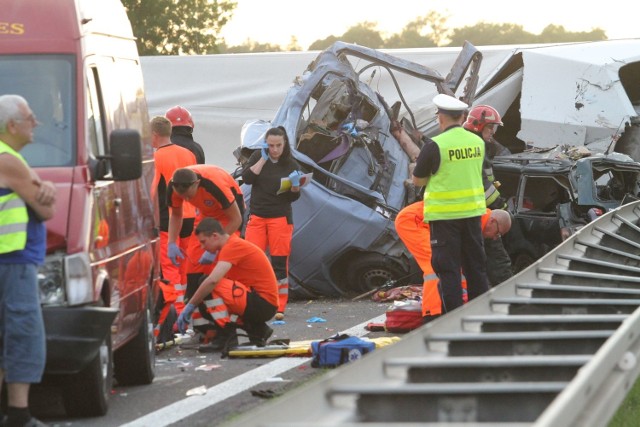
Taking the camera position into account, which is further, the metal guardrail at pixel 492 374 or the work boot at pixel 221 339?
the work boot at pixel 221 339

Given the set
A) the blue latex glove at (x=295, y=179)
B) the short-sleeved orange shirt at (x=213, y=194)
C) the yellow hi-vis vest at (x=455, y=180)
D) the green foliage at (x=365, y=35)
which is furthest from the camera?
the green foliage at (x=365, y=35)

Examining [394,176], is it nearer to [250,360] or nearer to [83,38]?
[250,360]

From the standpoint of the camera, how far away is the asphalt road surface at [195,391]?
806 centimetres

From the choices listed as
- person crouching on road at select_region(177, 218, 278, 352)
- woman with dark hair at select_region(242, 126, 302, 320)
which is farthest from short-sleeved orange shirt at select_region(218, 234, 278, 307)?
woman with dark hair at select_region(242, 126, 302, 320)

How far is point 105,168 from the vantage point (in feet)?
26.2

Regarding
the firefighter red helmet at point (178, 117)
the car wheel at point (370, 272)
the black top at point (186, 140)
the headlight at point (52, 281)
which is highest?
the firefighter red helmet at point (178, 117)

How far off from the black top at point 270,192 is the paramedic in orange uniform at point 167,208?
1.11 metres

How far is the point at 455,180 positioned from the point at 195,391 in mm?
2654

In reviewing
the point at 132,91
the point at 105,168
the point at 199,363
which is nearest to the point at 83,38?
the point at 105,168

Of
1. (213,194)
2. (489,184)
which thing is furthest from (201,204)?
(489,184)

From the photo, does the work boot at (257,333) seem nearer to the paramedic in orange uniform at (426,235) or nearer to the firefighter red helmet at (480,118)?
the paramedic in orange uniform at (426,235)

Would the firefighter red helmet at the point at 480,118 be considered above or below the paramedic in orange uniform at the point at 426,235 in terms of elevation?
above

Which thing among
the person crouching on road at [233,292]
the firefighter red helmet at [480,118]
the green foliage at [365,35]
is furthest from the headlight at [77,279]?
the green foliage at [365,35]

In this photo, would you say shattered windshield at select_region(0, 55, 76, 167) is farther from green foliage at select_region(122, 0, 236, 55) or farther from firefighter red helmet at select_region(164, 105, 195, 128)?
green foliage at select_region(122, 0, 236, 55)
